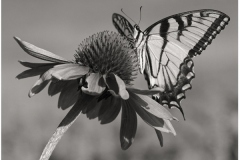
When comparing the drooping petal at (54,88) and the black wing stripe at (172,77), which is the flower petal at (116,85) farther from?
the black wing stripe at (172,77)

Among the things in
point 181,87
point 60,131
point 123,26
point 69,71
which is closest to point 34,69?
point 69,71

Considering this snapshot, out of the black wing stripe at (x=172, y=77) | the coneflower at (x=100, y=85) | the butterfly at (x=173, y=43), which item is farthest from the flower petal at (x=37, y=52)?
the black wing stripe at (x=172, y=77)

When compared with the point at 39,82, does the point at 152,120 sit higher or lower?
lower

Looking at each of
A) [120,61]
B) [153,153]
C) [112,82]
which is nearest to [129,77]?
[120,61]

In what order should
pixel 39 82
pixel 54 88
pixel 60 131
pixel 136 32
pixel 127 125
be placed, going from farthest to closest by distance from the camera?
pixel 136 32
pixel 54 88
pixel 127 125
pixel 39 82
pixel 60 131

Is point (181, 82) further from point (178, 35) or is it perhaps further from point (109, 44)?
point (109, 44)

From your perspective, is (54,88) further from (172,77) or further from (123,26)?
(172,77)
